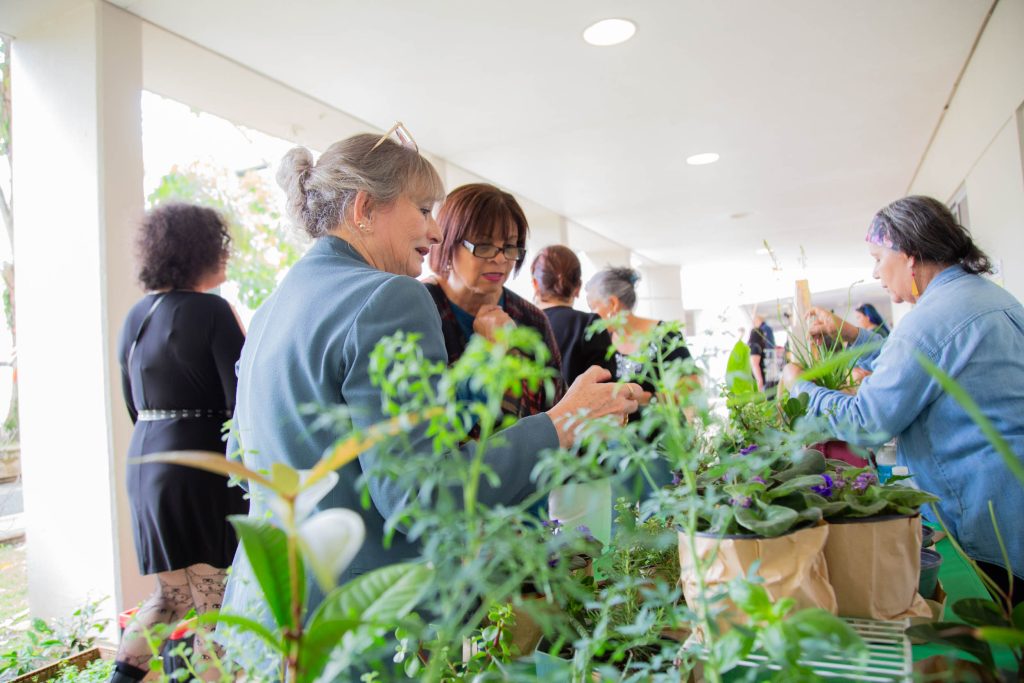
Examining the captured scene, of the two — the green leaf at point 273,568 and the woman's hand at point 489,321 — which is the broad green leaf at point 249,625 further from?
the woman's hand at point 489,321

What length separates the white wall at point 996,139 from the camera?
9.79 ft

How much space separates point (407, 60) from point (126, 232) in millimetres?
1584

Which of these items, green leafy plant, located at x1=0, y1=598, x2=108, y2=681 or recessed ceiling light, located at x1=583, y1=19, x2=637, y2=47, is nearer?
green leafy plant, located at x1=0, y1=598, x2=108, y2=681

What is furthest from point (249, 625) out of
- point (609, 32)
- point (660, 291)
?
point (660, 291)

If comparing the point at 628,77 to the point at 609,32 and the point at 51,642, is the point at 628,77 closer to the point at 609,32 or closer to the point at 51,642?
the point at 609,32

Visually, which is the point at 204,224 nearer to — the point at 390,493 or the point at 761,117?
the point at 390,493

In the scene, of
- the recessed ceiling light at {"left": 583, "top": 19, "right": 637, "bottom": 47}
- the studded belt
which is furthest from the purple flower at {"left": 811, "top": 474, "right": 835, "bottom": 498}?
the recessed ceiling light at {"left": 583, "top": 19, "right": 637, "bottom": 47}

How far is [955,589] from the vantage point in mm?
1168

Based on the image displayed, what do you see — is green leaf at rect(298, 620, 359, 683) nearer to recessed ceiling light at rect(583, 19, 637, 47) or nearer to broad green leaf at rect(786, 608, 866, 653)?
broad green leaf at rect(786, 608, 866, 653)

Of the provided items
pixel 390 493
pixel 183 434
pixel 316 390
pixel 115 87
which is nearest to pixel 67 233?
pixel 115 87

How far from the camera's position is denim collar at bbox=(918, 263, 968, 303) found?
175 cm

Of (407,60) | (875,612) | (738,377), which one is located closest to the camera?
(875,612)

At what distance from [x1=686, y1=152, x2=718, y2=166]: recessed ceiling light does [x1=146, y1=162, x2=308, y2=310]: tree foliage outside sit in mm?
3250

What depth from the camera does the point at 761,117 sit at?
4.64 m
